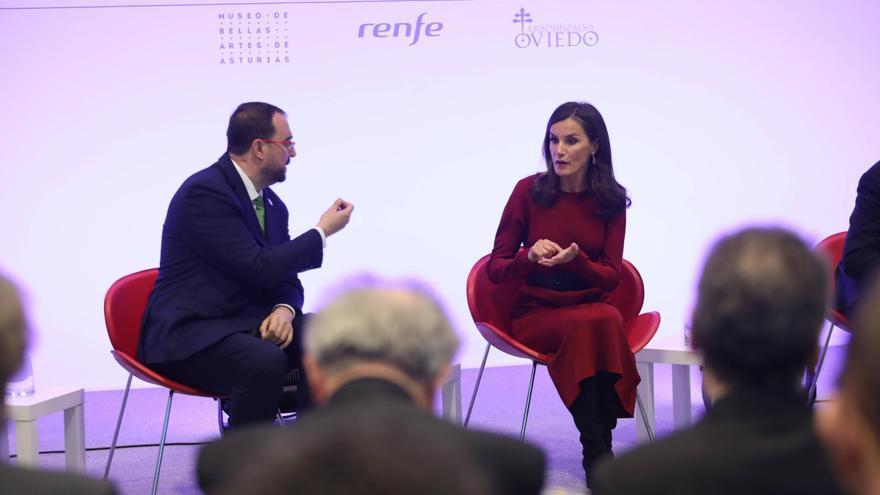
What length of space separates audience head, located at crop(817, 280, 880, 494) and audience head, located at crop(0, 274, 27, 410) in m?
0.98

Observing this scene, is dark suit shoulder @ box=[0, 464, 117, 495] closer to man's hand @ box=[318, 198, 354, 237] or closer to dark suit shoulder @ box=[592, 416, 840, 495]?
dark suit shoulder @ box=[592, 416, 840, 495]

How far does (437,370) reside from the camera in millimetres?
1534

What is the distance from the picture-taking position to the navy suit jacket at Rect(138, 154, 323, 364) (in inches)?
142

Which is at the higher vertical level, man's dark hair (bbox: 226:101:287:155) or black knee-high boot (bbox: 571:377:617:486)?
man's dark hair (bbox: 226:101:287:155)

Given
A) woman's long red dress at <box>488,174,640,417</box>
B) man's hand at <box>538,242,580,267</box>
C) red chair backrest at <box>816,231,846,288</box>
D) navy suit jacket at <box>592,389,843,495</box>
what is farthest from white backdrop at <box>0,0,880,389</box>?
navy suit jacket at <box>592,389,843,495</box>

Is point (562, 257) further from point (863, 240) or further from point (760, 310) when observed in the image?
point (760, 310)

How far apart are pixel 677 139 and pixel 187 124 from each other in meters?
2.56

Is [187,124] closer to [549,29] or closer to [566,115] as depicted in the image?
[549,29]

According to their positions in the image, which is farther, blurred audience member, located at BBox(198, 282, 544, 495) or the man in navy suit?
the man in navy suit

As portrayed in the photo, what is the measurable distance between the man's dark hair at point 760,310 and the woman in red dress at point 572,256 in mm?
2088

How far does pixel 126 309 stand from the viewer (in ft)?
12.6

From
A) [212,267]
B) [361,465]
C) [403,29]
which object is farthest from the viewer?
[403,29]

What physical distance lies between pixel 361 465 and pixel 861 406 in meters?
0.42

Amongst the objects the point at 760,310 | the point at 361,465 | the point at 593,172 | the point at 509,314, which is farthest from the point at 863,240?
the point at 361,465
